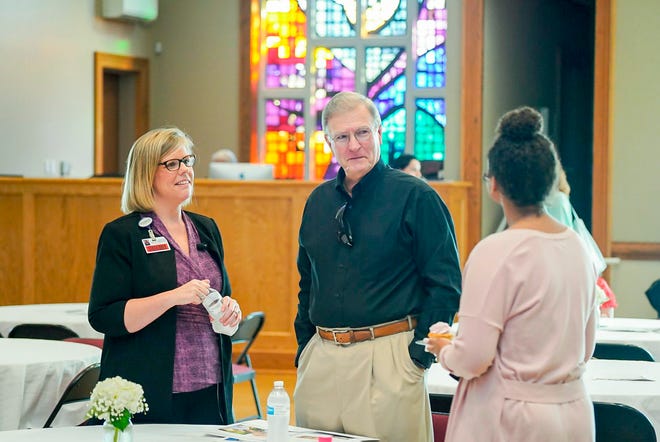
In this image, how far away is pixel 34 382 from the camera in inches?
160

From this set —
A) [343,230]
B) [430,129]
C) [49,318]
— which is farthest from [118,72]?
[343,230]

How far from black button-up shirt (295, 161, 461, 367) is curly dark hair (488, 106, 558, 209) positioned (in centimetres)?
57

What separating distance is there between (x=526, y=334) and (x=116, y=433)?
0.98m

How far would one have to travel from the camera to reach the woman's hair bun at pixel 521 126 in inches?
91.6

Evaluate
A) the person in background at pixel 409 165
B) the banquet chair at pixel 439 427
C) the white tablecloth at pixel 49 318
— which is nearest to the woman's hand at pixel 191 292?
the banquet chair at pixel 439 427

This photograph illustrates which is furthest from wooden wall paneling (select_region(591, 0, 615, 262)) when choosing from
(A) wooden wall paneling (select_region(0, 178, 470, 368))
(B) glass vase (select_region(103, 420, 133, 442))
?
(B) glass vase (select_region(103, 420, 133, 442))

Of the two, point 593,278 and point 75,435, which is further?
point 75,435

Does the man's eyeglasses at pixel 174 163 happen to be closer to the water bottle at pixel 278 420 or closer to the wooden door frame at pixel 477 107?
the water bottle at pixel 278 420

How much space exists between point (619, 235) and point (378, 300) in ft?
19.4

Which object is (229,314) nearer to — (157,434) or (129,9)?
(157,434)

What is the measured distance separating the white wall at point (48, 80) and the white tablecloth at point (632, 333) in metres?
6.35

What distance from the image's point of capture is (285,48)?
1141 centimetres

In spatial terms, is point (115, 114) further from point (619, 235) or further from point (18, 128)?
point (619, 235)

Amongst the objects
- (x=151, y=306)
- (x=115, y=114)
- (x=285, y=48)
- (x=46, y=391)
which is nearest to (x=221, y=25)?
(x=285, y=48)
